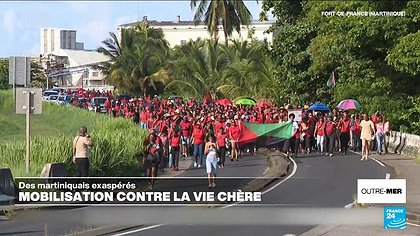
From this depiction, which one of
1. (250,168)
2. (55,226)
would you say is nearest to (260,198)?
(55,226)

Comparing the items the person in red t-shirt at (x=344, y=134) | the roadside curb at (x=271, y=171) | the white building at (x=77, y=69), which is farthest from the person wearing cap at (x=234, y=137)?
the white building at (x=77, y=69)

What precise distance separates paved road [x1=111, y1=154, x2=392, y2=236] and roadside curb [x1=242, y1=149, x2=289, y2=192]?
0.31 metres

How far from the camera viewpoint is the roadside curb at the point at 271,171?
14.9 metres

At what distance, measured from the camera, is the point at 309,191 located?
15555 millimetres

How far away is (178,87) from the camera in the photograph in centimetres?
5203

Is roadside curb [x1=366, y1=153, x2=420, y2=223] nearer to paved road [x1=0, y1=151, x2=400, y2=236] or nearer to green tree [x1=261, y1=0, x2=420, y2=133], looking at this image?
paved road [x1=0, y1=151, x2=400, y2=236]

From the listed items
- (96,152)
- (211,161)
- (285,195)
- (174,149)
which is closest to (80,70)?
(174,149)

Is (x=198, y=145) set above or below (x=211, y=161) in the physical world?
above

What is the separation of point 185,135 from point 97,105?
18.7 m

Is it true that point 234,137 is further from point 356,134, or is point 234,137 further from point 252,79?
point 252,79

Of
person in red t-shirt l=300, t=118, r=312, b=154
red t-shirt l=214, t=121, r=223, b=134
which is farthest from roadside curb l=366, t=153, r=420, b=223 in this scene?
red t-shirt l=214, t=121, r=223, b=134

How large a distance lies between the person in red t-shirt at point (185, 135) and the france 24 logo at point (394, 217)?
1296 centimetres

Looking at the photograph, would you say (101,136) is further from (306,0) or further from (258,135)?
(306,0)

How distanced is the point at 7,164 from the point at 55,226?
4393 mm
